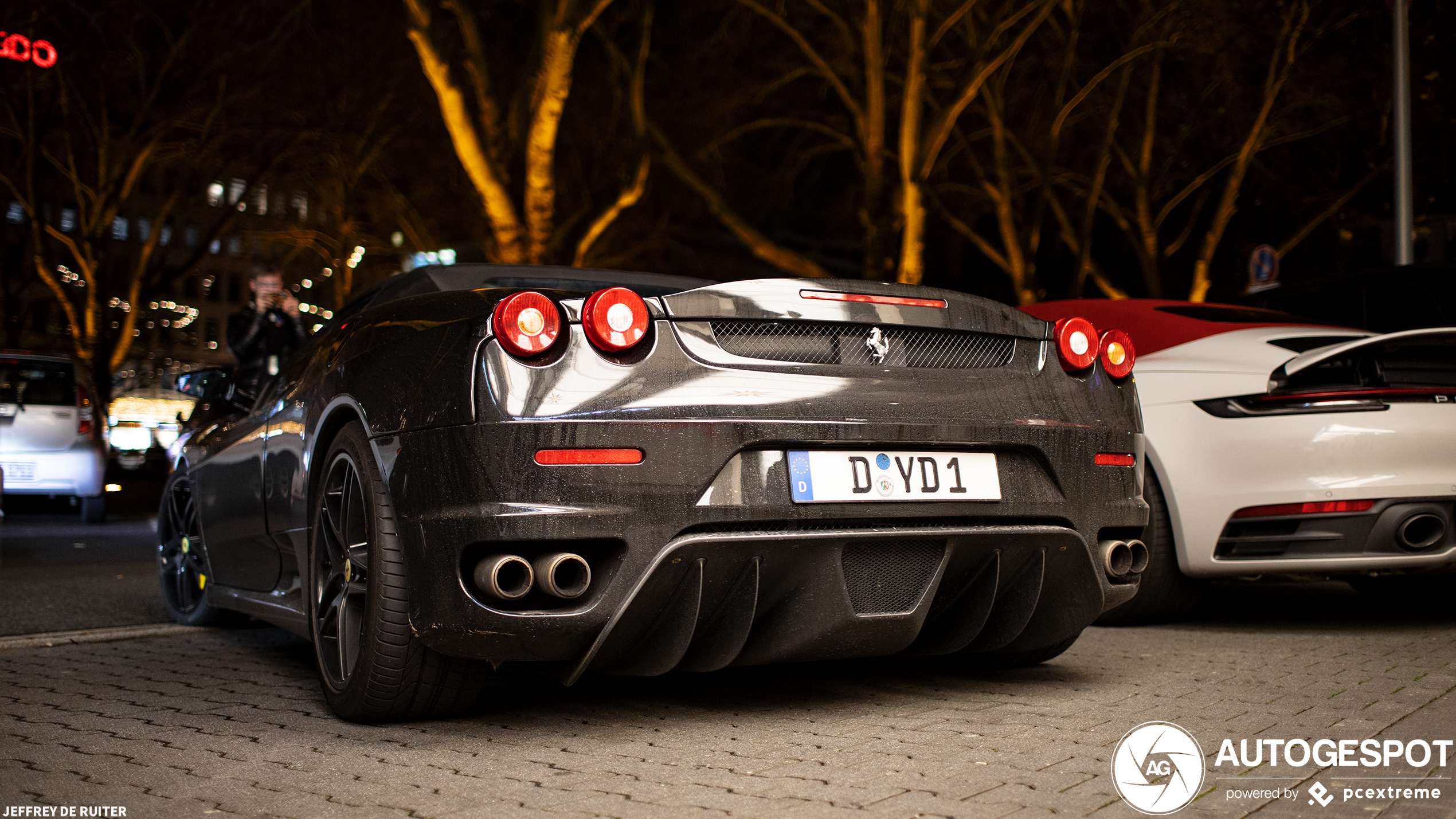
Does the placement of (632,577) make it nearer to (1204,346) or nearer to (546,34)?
(1204,346)

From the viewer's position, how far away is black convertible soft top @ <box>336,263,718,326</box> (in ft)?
14.8

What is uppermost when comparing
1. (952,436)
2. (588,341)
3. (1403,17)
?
(1403,17)

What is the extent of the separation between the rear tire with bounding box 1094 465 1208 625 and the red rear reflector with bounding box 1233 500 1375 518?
0.33 m

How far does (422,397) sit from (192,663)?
2.04 meters

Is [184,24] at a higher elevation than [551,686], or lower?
higher

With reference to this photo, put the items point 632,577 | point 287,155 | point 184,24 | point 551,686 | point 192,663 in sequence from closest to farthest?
point 632,577, point 551,686, point 192,663, point 184,24, point 287,155

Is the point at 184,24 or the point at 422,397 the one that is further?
the point at 184,24

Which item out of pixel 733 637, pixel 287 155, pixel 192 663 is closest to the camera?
pixel 733 637

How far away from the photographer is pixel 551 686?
4.39 m

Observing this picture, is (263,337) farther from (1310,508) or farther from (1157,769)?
(1157,769)

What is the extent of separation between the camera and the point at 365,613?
3572 mm

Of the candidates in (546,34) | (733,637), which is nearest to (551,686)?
(733,637)

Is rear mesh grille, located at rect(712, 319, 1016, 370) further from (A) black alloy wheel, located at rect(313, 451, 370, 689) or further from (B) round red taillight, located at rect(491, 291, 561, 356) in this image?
(A) black alloy wheel, located at rect(313, 451, 370, 689)

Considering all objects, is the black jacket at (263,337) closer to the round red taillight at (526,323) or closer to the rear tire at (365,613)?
the rear tire at (365,613)
